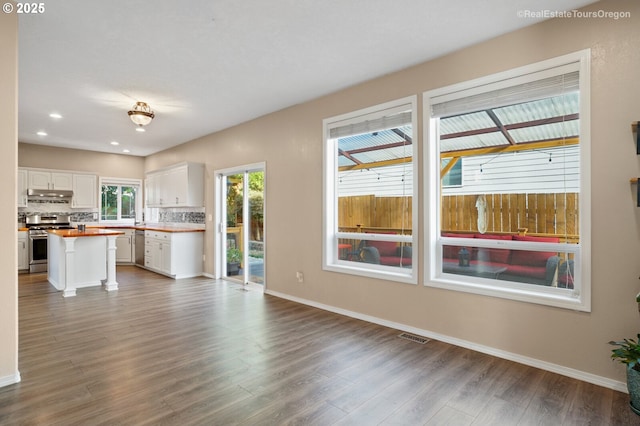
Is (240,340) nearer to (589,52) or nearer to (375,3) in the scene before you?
(375,3)

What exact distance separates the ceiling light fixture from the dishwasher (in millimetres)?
3992

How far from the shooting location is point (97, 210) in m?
8.29

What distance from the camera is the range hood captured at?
7.25 meters

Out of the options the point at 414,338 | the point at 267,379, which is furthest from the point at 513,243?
the point at 267,379

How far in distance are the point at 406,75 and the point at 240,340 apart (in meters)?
3.23

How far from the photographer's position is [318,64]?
11.6 feet

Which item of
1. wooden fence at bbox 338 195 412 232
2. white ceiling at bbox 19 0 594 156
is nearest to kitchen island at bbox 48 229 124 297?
white ceiling at bbox 19 0 594 156

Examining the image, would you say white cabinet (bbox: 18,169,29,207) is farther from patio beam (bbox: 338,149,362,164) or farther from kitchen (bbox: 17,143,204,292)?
patio beam (bbox: 338,149,362,164)

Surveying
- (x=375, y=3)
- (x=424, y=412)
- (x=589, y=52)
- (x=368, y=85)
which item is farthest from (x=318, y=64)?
(x=424, y=412)

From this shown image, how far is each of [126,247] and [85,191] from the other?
1.61 meters

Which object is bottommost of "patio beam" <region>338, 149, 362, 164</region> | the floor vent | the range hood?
the floor vent

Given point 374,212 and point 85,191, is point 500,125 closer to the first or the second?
point 374,212

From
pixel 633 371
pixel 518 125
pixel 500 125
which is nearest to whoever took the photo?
pixel 633 371

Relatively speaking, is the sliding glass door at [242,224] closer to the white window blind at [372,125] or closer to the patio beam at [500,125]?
the white window blind at [372,125]
